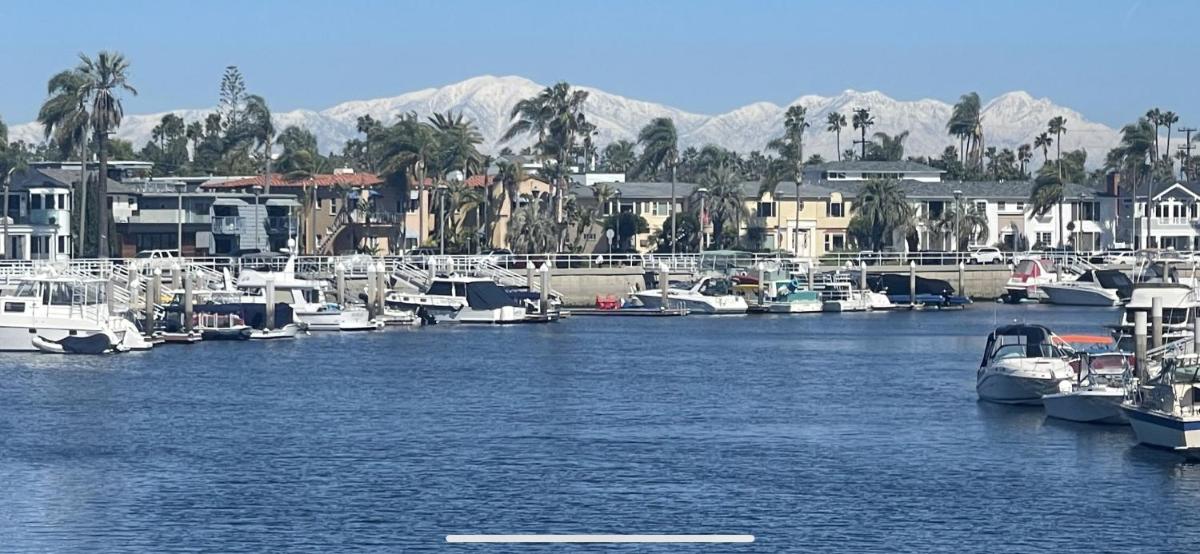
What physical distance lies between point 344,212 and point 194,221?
15.6 meters

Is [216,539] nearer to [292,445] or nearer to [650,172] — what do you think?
[292,445]

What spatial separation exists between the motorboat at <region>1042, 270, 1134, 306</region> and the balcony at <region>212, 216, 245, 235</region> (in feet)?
169

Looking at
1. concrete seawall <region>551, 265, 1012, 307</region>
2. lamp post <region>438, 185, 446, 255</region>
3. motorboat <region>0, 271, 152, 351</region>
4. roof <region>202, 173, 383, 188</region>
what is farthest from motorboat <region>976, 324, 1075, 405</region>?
roof <region>202, 173, 383, 188</region>

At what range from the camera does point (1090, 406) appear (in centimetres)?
5166

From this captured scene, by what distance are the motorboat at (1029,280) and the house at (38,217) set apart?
58.7 metres

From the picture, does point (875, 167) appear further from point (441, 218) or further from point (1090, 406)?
point (1090, 406)

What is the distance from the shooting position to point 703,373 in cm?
7088

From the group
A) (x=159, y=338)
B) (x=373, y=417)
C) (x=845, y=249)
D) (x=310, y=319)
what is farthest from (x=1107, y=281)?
(x=373, y=417)

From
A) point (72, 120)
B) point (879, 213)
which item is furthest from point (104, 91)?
point (879, 213)

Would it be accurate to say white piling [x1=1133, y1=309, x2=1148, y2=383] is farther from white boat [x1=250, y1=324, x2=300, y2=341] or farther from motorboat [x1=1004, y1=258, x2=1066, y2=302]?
motorboat [x1=1004, y1=258, x2=1066, y2=302]

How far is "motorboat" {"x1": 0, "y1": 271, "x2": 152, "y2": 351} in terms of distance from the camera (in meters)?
73.8

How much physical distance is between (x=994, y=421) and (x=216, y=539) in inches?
987

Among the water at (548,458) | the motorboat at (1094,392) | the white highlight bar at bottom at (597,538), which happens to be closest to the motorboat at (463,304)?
the water at (548,458)

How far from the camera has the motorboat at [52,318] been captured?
242 ft
